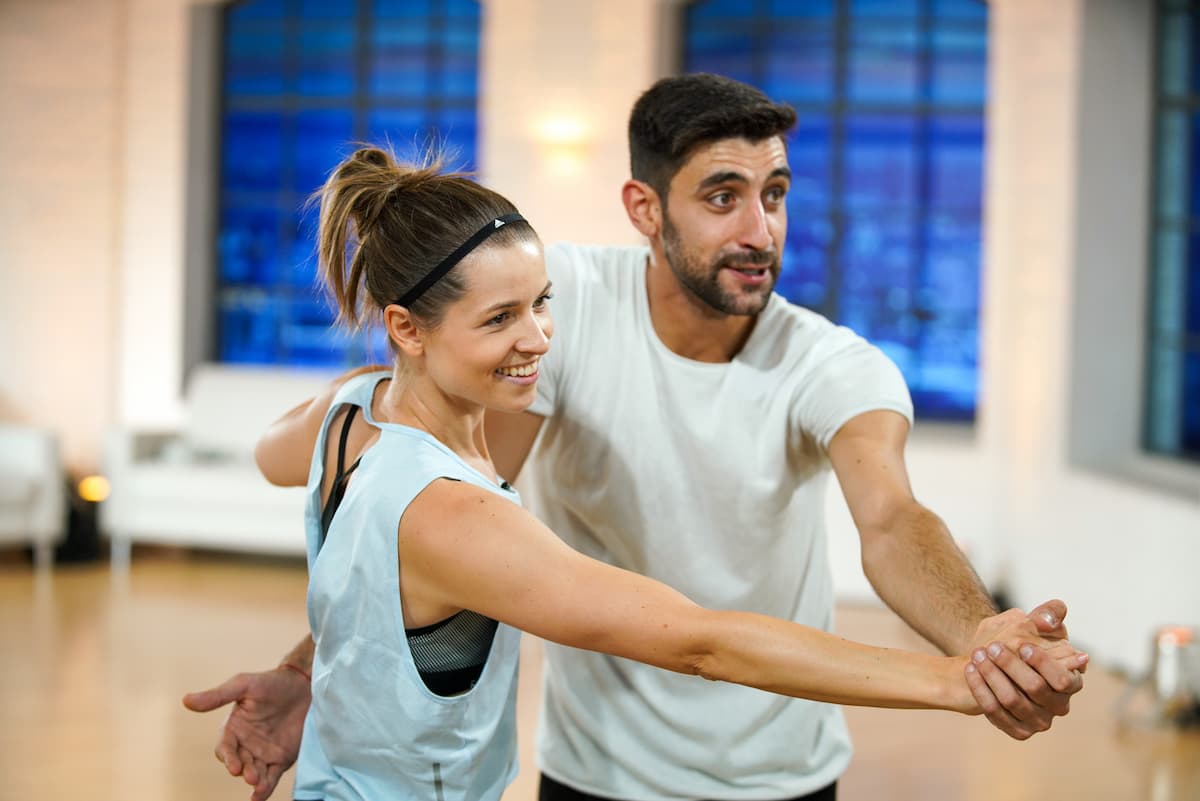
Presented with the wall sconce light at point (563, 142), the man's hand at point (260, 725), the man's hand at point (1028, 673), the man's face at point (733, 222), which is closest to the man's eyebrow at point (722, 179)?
the man's face at point (733, 222)

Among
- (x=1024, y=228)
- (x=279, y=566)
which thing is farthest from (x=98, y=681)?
(x=1024, y=228)

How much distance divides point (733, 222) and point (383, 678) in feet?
2.63

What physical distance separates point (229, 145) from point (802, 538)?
807cm

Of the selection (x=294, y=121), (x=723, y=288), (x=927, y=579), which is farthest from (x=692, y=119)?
(x=294, y=121)

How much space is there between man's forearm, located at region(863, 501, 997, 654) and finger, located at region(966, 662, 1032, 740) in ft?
0.41

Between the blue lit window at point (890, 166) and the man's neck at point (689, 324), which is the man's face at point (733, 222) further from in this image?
the blue lit window at point (890, 166)

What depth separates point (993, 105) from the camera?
7227mm

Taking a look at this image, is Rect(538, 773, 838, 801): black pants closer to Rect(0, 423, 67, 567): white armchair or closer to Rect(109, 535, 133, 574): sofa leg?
Rect(109, 535, 133, 574): sofa leg

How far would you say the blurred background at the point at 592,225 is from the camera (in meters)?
6.44

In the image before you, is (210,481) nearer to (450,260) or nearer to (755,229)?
(755,229)

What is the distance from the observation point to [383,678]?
146 centimetres

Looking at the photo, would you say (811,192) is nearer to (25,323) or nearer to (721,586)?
(25,323)

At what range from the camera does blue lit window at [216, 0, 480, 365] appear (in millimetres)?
9125

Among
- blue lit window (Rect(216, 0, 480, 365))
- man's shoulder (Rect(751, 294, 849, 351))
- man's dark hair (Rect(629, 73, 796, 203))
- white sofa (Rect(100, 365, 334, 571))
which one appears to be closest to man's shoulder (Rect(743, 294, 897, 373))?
man's shoulder (Rect(751, 294, 849, 351))
